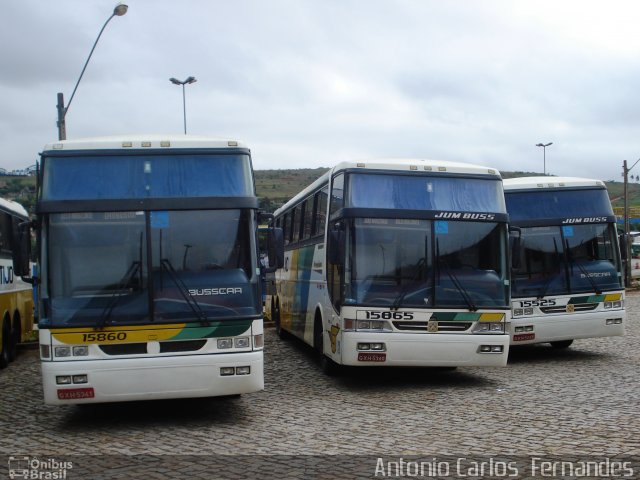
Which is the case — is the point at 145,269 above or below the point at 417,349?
above

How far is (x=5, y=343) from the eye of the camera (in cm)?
1565

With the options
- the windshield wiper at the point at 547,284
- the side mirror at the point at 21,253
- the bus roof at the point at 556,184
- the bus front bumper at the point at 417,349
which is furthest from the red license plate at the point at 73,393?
the bus roof at the point at 556,184

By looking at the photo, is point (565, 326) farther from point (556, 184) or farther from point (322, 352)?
point (322, 352)

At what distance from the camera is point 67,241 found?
31.3 ft

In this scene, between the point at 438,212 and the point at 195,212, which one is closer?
the point at 195,212

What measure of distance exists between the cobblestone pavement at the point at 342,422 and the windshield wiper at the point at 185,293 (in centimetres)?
128

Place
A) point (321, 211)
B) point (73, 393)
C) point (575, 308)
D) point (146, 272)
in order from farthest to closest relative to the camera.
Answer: point (575, 308), point (321, 211), point (146, 272), point (73, 393)

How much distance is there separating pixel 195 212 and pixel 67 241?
149 cm

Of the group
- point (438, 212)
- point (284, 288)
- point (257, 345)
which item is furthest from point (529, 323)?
point (257, 345)

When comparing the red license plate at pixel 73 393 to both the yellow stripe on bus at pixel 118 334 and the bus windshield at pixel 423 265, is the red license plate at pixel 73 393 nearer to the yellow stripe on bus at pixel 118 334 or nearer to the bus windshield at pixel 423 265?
the yellow stripe on bus at pixel 118 334

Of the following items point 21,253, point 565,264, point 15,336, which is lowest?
point 15,336

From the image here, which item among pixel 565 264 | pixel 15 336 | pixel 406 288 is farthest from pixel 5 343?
pixel 565 264

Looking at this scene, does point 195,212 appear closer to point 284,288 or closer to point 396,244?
point 396,244

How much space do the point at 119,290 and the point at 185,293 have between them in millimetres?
742
